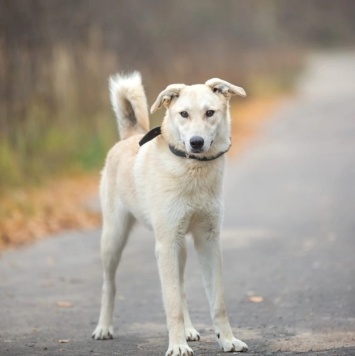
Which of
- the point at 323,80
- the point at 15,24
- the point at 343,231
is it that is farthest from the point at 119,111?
the point at 323,80

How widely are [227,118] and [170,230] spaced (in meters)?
0.78

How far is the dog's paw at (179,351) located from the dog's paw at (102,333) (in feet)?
3.02

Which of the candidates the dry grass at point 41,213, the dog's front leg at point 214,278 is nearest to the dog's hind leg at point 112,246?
the dog's front leg at point 214,278

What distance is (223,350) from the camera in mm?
5848

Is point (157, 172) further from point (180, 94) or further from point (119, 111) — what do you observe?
point (119, 111)

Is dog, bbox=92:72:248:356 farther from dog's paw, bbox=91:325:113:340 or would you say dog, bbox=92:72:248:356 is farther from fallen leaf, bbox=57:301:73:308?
fallen leaf, bbox=57:301:73:308

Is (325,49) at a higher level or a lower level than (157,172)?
higher

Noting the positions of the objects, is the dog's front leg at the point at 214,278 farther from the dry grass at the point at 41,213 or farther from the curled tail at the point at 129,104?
the dry grass at the point at 41,213

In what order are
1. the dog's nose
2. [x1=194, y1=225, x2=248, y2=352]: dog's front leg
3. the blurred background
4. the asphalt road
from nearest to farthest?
the dog's nose → [x1=194, y1=225, x2=248, y2=352]: dog's front leg → the asphalt road → the blurred background

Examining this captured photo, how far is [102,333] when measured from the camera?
6.48 meters

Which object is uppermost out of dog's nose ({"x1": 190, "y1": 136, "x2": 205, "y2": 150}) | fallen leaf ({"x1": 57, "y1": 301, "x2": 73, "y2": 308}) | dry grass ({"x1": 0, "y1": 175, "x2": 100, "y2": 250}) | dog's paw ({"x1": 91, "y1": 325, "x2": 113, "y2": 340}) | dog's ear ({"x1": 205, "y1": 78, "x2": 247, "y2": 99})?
dog's ear ({"x1": 205, "y1": 78, "x2": 247, "y2": 99})

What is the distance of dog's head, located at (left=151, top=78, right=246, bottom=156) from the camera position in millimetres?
5852

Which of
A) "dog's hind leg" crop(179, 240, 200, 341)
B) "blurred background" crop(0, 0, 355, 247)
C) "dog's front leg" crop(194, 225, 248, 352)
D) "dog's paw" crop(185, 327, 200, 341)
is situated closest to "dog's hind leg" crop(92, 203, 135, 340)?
"dog's hind leg" crop(179, 240, 200, 341)

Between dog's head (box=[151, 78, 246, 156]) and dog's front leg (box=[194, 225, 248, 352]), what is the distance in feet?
1.68
